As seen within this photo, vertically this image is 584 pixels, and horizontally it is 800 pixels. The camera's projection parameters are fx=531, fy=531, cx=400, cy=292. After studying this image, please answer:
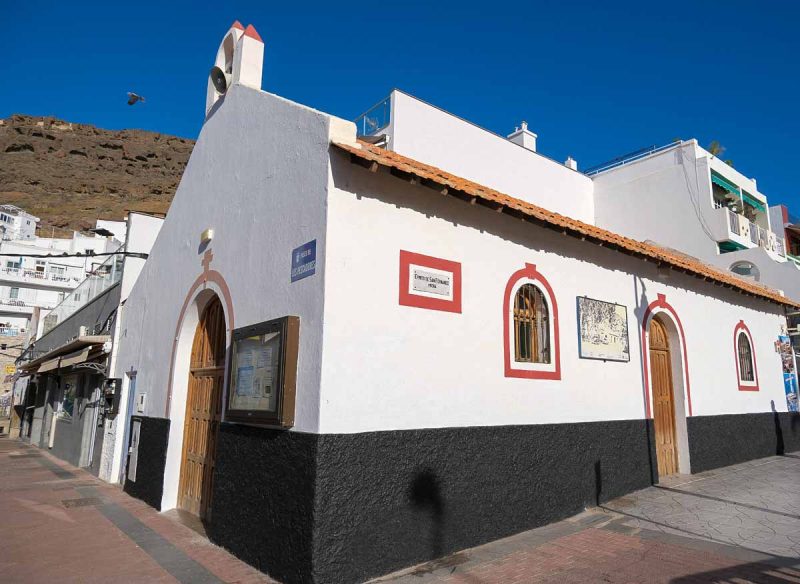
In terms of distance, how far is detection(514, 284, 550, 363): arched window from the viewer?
22.1 feet

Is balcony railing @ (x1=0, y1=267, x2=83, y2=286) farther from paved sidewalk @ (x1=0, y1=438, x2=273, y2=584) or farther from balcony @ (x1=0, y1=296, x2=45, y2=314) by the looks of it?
paved sidewalk @ (x1=0, y1=438, x2=273, y2=584)

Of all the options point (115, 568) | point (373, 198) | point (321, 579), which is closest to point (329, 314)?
point (373, 198)

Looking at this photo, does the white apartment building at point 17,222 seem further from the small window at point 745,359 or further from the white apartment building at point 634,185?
the small window at point 745,359

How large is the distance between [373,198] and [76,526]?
6248 millimetres

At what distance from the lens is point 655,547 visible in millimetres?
5570

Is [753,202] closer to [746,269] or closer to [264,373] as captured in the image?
[746,269]

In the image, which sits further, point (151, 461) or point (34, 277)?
point (34, 277)

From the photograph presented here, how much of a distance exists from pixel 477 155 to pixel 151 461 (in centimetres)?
1230

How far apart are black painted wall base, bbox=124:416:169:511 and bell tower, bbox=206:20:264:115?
17.1ft

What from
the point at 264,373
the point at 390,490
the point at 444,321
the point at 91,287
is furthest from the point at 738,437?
the point at 91,287

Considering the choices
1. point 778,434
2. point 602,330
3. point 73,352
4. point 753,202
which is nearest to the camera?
point 602,330

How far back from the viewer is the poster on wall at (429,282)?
553cm

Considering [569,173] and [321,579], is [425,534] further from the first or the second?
[569,173]

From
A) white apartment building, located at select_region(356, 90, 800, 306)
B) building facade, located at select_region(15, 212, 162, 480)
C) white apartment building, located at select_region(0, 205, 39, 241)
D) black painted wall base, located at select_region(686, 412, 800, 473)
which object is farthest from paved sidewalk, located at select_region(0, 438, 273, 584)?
white apartment building, located at select_region(0, 205, 39, 241)
